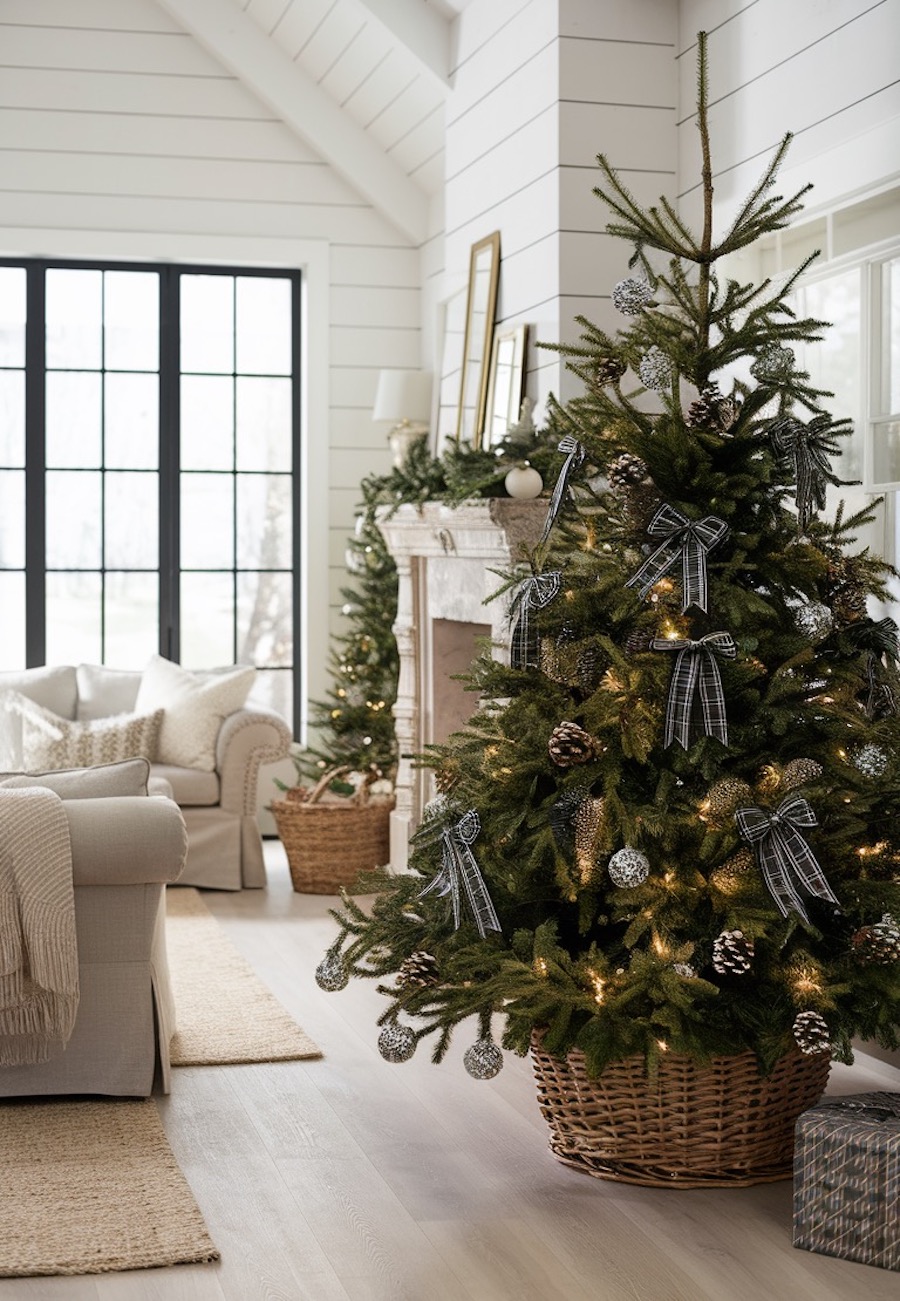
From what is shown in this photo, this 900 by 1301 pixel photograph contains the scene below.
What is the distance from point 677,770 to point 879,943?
50 cm

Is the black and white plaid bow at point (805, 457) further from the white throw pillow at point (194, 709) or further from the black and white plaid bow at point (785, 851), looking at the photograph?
the white throw pillow at point (194, 709)

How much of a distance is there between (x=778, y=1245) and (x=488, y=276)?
3.88m

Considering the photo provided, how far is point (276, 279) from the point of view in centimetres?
789

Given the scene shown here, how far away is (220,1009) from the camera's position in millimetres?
4621

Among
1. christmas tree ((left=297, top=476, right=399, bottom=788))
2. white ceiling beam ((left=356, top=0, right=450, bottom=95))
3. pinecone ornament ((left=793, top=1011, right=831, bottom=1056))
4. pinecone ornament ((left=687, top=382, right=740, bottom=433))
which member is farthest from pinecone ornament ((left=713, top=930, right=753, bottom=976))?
white ceiling beam ((left=356, top=0, right=450, bottom=95))

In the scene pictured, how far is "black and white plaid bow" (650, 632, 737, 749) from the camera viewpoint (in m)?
3.01

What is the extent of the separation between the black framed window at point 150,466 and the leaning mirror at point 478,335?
199cm

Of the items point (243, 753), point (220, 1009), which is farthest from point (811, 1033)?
point (243, 753)

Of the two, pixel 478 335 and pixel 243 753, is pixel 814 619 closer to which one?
pixel 478 335

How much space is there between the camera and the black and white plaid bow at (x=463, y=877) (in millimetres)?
3127

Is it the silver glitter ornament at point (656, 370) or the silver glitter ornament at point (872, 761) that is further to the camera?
the silver glitter ornament at point (656, 370)

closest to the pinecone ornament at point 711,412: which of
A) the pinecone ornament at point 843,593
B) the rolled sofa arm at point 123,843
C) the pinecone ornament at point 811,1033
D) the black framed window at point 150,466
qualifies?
the pinecone ornament at point 843,593

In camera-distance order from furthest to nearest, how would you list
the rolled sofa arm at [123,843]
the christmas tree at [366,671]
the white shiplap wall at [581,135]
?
the christmas tree at [366,671], the white shiplap wall at [581,135], the rolled sofa arm at [123,843]

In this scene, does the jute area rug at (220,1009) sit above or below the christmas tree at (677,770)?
below
